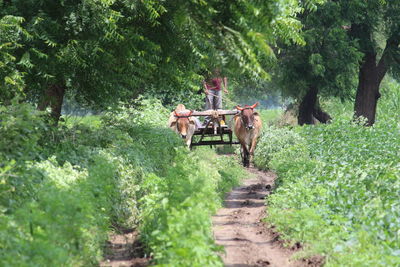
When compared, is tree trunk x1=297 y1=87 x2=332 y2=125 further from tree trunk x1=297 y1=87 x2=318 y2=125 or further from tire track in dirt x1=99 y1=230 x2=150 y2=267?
tire track in dirt x1=99 y1=230 x2=150 y2=267

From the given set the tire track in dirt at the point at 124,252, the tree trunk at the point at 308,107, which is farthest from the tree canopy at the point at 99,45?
the tree trunk at the point at 308,107

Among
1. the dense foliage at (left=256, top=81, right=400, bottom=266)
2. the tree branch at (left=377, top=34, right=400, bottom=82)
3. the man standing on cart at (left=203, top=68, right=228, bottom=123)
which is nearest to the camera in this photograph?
the dense foliage at (left=256, top=81, right=400, bottom=266)

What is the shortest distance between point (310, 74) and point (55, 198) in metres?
28.9

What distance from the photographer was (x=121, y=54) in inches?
644

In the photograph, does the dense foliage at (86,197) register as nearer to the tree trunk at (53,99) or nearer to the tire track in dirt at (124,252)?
the tire track in dirt at (124,252)

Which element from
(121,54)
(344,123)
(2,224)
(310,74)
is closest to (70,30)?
(121,54)

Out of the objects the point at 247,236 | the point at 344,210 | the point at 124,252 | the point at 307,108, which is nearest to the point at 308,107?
the point at 307,108

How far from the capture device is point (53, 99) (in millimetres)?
17109

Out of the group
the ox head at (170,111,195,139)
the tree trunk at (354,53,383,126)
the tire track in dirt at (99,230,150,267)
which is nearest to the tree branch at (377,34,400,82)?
the tree trunk at (354,53,383,126)

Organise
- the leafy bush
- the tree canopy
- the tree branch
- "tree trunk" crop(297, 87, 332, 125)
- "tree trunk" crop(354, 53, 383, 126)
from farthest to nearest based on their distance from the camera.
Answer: "tree trunk" crop(297, 87, 332, 125) < "tree trunk" crop(354, 53, 383, 126) < the tree branch < the leafy bush < the tree canopy

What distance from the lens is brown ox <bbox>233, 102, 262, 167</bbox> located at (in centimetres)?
2453

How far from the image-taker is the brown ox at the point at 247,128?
966 inches

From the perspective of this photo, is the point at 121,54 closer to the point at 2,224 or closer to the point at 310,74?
the point at 2,224

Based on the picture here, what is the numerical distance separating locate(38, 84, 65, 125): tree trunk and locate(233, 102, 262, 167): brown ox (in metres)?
8.01
